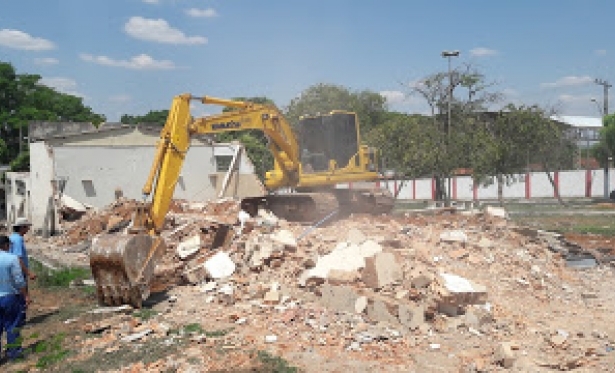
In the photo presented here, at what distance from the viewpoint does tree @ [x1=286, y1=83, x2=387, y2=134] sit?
1812 inches

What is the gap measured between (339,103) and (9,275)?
46931 mm

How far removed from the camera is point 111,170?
81.0ft

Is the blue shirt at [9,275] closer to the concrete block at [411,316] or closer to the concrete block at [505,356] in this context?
the concrete block at [411,316]

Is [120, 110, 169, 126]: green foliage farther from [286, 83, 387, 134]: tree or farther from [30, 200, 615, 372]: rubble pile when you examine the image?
[30, 200, 615, 372]: rubble pile

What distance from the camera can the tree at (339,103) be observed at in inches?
1812

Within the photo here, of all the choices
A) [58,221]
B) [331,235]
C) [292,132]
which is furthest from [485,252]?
[58,221]

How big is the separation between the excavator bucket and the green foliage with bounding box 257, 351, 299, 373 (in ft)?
10.3

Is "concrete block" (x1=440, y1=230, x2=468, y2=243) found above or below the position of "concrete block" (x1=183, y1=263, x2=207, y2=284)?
above

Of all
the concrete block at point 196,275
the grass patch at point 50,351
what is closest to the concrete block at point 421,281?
the concrete block at point 196,275

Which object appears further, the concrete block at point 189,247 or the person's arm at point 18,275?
the concrete block at point 189,247

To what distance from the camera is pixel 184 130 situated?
1106 centimetres

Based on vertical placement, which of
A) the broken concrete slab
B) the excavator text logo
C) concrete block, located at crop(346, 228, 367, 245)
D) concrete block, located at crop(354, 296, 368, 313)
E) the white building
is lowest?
concrete block, located at crop(354, 296, 368, 313)

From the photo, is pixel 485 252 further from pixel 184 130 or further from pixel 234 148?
pixel 234 148

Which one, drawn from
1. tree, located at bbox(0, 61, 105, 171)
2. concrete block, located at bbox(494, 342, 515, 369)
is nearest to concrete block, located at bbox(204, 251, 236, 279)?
concrete block, located at bbox(494, 342, 515, 369)
